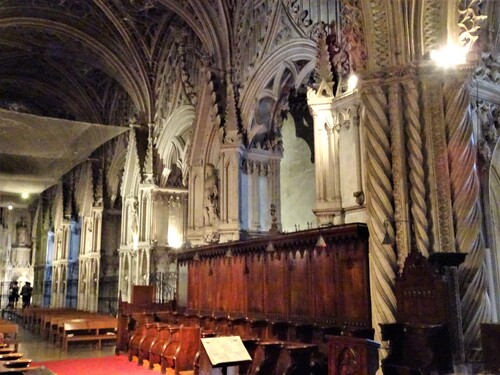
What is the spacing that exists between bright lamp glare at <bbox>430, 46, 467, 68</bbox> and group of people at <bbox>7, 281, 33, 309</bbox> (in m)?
27.6

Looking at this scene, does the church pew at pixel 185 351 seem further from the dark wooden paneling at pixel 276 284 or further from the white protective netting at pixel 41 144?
the white protective netting at pixel 41 144

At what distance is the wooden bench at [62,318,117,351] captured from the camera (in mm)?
13242

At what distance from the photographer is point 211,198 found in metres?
13.9

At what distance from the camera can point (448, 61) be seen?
7.18 meters

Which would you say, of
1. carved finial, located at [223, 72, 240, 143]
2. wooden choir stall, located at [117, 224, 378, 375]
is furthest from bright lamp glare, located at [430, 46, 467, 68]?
carved finial, located at [223, 72, 240, 143]

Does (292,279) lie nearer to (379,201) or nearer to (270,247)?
(270,247)

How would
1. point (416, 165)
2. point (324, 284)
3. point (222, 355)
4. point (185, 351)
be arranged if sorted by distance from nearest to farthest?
point (222, 355)
point (416, 165)
point (324, 284)
point (185, 351)

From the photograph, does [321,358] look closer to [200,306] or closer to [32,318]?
[200,306]

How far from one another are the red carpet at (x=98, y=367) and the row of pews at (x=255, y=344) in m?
0.25

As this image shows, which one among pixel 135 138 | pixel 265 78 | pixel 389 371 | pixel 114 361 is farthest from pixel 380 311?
pixel 135 138

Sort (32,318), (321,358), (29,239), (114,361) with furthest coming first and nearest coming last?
1. (29,239)
2. (32,318)
3. (114,361)
4. (321,358)

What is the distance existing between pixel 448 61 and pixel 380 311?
3638 mm

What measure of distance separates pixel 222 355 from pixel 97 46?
16986 mm

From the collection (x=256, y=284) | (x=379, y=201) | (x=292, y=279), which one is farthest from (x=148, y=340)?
(x=379, y=201)
